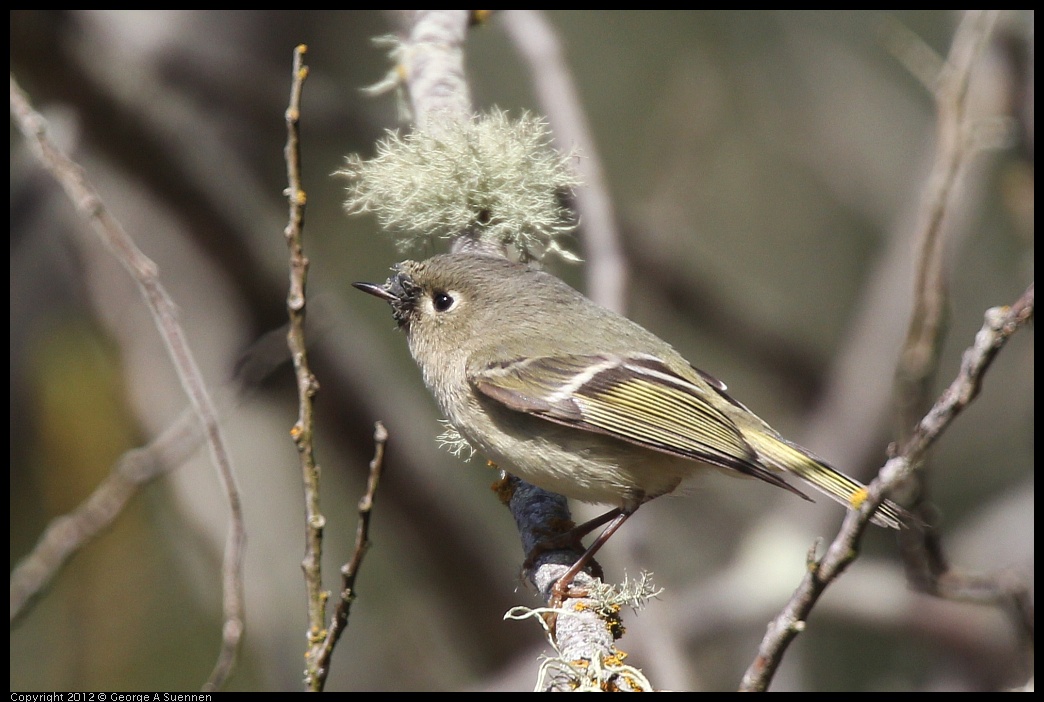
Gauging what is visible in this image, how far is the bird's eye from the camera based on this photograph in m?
2.32

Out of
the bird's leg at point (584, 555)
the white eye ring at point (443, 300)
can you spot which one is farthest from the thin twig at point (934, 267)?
the white eye ring at point (443, 300)

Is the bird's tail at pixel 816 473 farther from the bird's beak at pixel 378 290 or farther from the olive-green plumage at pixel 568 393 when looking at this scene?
the bird's beak at pixel 378 290

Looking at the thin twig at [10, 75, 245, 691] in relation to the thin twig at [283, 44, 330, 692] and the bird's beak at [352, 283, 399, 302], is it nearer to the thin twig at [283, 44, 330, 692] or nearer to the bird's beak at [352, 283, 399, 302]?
the thin twig at [283, 44, 330, 692]

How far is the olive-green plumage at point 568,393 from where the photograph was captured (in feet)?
6.70

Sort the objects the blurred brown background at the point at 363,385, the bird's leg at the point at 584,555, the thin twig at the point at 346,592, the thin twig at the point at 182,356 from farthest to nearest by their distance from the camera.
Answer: the blurred brown background at the point at 363,385
the bird's leg at the point at 584,555
the thin twig at the point at 182,356
the thin twig at the point at 346,592

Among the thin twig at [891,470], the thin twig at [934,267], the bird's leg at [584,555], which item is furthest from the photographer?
the thin twig at [934,267]

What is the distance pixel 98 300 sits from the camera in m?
3.51

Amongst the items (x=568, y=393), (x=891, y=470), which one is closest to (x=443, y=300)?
(x=568, y=393)

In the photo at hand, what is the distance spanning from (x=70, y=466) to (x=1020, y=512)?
372 cm

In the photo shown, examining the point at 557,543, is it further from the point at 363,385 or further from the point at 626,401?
the point at 363,385

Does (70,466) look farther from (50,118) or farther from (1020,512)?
(1020,512)

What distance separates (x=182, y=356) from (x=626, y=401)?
0.95m

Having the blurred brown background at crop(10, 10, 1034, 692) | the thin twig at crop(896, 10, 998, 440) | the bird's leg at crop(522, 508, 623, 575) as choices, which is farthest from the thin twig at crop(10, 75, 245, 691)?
the thin twig at crop(896, 10, 998, 440)

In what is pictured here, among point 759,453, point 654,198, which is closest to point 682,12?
point 654,198
